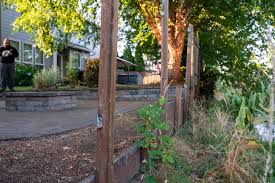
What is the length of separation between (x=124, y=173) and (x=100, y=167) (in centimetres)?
87

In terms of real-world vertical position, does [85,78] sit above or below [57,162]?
above

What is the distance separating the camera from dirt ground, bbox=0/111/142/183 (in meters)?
2.98

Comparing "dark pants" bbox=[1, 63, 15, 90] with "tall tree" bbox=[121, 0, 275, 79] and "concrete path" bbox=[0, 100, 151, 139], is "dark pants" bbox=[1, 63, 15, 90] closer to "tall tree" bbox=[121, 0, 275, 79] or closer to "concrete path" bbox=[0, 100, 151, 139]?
"concrete path" bbox=[0, 100, 151, 139]

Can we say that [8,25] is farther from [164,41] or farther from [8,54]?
[164,41]

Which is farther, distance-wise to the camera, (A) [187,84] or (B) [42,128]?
(A) [187,84]

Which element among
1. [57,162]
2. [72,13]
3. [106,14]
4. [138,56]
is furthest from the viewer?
[138,56]

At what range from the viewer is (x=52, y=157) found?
3.56m

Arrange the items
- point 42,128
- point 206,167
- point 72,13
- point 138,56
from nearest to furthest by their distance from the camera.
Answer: point 206,167 → point 42,128 → point 72,13 → point 138,56

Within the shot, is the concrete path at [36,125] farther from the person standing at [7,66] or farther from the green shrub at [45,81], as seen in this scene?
the person standing at [7,66]

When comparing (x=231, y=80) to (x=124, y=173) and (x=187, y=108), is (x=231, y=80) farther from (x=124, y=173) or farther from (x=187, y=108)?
(x=124, y=173)

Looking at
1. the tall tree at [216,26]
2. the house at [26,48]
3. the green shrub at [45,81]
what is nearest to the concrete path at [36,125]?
the green shrub at [45,81]

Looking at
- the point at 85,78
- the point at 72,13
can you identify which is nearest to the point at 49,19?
the point at 72,13

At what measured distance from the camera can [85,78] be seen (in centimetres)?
1294

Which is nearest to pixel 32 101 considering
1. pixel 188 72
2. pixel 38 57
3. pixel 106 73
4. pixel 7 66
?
pixel 7 66
